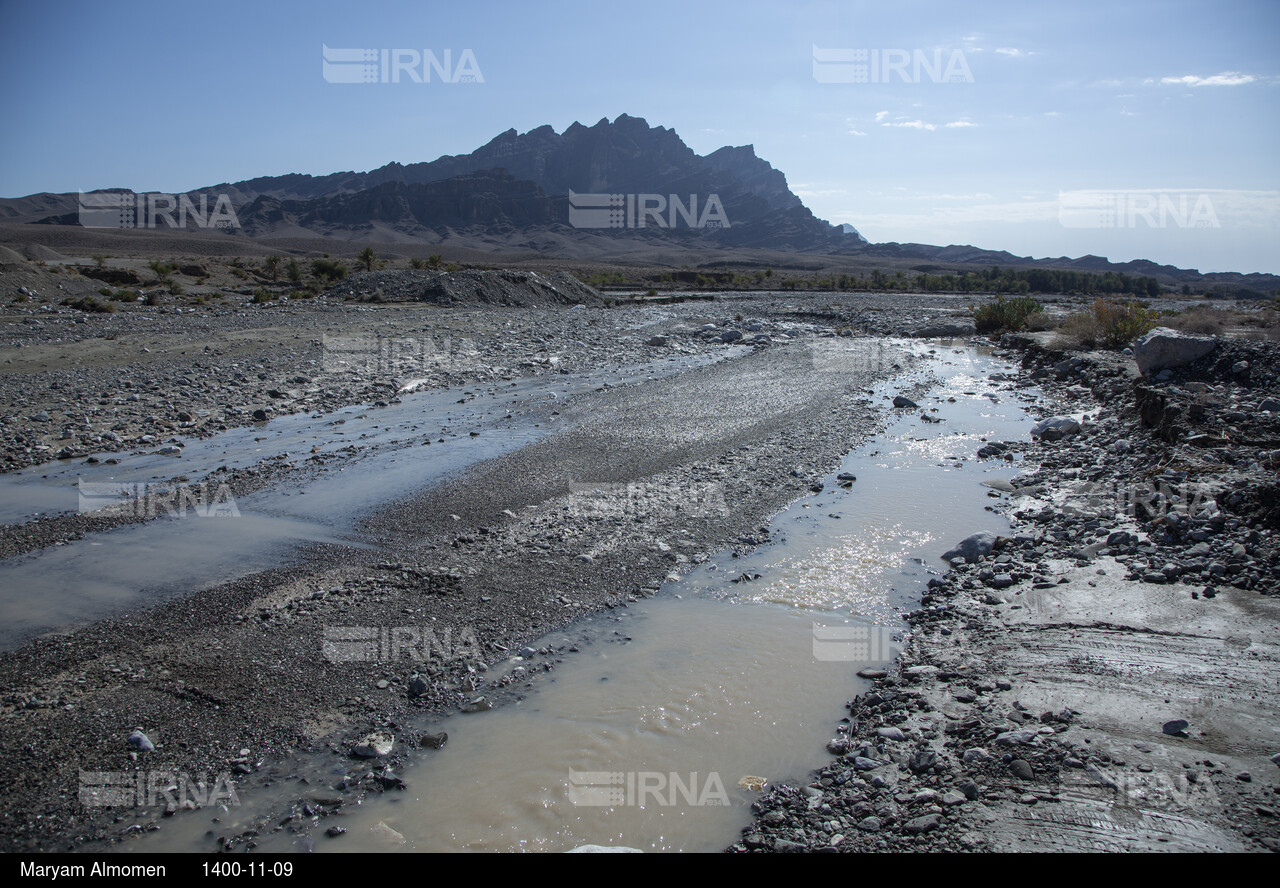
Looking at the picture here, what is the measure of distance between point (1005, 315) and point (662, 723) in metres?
30.9

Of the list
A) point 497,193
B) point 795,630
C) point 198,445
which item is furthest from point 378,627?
point 497,193

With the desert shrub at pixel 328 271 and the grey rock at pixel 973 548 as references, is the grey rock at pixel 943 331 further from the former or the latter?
the desert shrub at pixel 328 271

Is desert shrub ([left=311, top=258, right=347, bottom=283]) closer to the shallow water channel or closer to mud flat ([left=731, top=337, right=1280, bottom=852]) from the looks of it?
the shallow water channel

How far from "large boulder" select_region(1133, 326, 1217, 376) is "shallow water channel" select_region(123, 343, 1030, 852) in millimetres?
9076

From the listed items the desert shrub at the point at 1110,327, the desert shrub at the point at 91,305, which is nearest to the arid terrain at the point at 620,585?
the desert shrub at the point at 1110,327

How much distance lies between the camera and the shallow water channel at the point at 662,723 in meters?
3.70

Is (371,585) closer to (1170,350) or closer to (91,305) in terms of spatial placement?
(1170,350)

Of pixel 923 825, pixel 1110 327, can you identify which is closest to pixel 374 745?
pixel 923 825

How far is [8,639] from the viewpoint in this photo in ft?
17.4

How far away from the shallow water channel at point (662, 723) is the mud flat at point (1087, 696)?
340 mm

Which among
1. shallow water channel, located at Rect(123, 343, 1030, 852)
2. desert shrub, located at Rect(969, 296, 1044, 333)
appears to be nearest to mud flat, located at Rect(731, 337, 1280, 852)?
shallow water channel, located at Rect(123, 343, 1030, 852)

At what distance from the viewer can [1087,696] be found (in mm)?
4613
